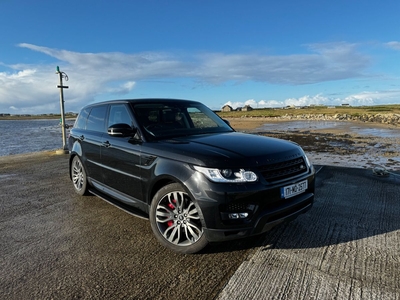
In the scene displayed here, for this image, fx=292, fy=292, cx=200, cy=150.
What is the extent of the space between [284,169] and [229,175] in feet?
2.37

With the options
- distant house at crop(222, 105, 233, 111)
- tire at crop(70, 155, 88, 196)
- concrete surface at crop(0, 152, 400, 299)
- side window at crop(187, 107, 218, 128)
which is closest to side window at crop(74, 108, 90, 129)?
tire at crop(70, 155, 88, 196)

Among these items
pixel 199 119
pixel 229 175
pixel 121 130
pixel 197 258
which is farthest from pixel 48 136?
pixel 229 175

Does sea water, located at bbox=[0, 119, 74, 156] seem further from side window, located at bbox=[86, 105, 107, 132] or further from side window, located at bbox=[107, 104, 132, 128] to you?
side window, located at bbox=[107, 104, 132, 128]

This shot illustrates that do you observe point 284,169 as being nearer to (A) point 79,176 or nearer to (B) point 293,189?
(B) point 293,189

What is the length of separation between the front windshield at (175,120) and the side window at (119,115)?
151 mm

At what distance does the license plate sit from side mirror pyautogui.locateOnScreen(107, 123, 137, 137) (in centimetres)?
204

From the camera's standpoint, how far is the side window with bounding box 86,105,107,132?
4867 millimetres

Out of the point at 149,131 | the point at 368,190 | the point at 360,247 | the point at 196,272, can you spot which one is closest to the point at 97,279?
the point at 196,272

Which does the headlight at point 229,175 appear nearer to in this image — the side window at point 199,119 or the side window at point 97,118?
the side window at point 199,119

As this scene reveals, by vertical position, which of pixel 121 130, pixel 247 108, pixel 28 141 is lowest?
pixel 28 141

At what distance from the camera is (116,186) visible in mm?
4211

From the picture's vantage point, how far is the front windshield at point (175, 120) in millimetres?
3990

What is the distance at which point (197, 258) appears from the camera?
314 cm

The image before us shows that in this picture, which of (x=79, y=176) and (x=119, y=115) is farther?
(x=79, y=176)
